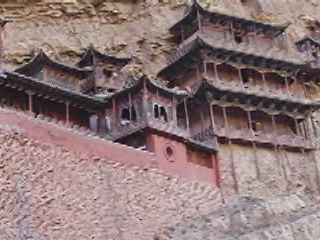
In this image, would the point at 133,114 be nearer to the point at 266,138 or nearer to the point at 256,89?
the point at 266,138

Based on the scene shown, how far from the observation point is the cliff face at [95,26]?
3678 cm

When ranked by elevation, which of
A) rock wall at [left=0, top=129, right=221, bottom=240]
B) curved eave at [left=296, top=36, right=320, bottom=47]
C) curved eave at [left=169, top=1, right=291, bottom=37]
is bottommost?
rock wall at [left=0, top=129, right=221, bottom=240]

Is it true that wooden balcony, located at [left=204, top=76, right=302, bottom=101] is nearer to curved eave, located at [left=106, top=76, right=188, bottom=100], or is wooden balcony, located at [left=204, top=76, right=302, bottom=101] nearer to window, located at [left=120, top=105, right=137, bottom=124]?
curved eave, located at [left=106, top=76, right=188, bottom=100]

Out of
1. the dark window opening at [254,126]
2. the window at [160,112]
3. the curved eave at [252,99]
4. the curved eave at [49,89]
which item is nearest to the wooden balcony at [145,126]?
the window at [160,112]

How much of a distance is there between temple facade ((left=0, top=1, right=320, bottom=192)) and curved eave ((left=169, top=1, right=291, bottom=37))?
54 mm

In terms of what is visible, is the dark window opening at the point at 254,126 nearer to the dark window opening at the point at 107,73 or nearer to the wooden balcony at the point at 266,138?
the wooden balcony at the point at 266,138

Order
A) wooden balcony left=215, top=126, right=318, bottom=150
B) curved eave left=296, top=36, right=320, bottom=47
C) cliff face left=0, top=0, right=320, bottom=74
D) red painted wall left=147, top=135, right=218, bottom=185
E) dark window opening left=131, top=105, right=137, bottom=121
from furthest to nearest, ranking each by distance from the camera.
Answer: curved eave left=296, top=36, right=320, bottom=47, cliff face left=0, top=0, right=320, bottom=74, wooden balcony left=215, top=126, right=318, bottom=150, dark window opening left=131, top=105, right=137, bottom=121, red painted wall left=147, top=135, right=218, bottom=185

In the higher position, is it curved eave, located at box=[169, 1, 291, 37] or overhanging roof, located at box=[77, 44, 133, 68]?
curved eave, located at box=[169, 1, 291, 37]

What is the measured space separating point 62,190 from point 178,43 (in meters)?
18.1

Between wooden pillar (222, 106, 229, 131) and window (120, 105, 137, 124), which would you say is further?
wooden pillar (222, 106, 229, 131)

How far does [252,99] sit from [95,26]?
10.4m

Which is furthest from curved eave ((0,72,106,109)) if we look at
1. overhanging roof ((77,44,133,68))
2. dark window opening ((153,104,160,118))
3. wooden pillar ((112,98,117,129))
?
overhanging roof ((77,44,133,68))

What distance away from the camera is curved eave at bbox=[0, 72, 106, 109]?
84.8 ft

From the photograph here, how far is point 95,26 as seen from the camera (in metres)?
38.4
